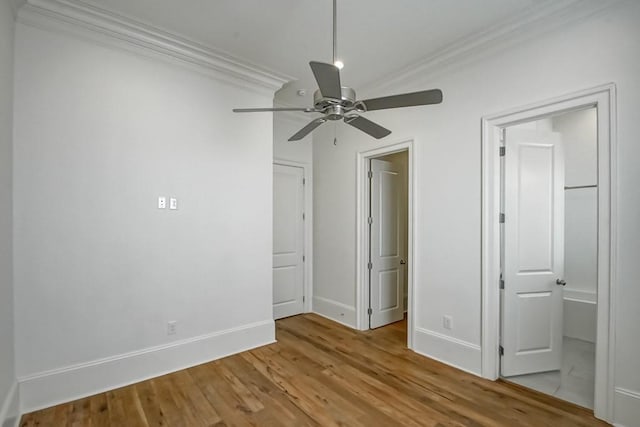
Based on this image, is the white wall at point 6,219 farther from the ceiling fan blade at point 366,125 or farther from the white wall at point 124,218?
the ceiling fan blade at point 366,125

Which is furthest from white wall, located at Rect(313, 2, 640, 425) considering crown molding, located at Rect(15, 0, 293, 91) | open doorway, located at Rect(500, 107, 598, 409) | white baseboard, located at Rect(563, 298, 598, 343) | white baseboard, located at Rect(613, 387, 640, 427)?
white baseboard, located at Rect(563, 298, 598, 343)

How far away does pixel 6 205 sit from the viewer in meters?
2.00

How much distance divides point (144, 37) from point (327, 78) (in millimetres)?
2000

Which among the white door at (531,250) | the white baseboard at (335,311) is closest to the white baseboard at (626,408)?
the white door at (531,250)

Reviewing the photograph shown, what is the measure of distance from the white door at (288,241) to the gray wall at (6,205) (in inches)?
104

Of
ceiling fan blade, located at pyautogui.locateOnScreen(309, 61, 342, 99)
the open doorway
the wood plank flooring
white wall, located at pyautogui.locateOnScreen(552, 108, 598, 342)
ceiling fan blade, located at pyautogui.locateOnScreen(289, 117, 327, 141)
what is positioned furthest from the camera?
white wall, located at pyautogui.locateOnScreen(552, 108, 598, 342)

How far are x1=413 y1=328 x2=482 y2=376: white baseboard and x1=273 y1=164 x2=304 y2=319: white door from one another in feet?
6.15

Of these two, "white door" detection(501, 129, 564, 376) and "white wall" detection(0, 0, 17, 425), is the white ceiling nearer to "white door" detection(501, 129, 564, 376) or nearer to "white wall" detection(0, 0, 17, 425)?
"white wall" detection(0, 0, 17, 425)

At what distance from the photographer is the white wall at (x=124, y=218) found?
220cm

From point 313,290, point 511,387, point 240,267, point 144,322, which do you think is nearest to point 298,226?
point 313,290

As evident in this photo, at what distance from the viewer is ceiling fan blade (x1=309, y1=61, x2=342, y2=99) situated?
1457 millimetres

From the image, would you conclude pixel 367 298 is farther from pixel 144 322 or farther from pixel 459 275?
pixel 144 322

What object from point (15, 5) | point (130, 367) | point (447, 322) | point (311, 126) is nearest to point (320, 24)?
point (311, 126)

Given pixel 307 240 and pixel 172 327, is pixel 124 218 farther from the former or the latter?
pixel 307 240
